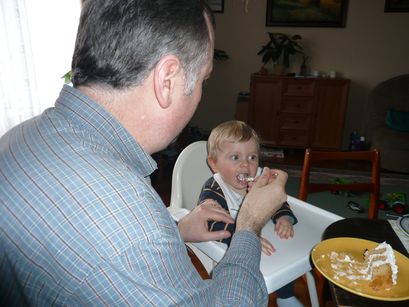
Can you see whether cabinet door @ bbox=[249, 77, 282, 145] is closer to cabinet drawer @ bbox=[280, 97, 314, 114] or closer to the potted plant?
cabinet drawer @ bbox=[280, 97, 314, 114]

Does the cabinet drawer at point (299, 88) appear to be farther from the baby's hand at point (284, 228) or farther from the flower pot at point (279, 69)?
the baby's hand at point (284, 228)

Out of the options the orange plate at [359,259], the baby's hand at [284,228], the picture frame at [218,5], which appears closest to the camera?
the orange plate at [359,259]

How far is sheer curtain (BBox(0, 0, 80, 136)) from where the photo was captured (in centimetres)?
204

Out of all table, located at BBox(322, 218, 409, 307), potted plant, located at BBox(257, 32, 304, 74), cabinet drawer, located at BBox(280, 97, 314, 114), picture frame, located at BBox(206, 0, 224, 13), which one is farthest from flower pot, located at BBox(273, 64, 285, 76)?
table, located at BBox(322, 218, 409, 307)

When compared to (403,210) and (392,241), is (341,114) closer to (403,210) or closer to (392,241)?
(403,210)

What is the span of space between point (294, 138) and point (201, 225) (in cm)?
330

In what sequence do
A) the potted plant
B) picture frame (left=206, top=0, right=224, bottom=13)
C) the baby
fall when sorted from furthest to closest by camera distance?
picture frame (left=206, top=0, right=224, bottom=13)
the potted plant
the baby

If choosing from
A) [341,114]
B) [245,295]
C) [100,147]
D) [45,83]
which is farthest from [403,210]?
[45,83]

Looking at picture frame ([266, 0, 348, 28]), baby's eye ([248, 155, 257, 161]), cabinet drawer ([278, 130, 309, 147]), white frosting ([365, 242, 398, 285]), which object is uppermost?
picture frame ([266, 0, 348, 28])

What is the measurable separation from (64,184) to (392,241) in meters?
0.89

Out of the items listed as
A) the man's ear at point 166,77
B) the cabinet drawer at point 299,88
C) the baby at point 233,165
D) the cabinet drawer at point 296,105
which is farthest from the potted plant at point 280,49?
the man's ear at point 166,77

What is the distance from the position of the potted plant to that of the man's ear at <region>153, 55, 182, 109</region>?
3698 mm

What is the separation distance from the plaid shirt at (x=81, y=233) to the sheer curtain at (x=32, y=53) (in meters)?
1.83

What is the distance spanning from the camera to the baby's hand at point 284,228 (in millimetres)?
1097
